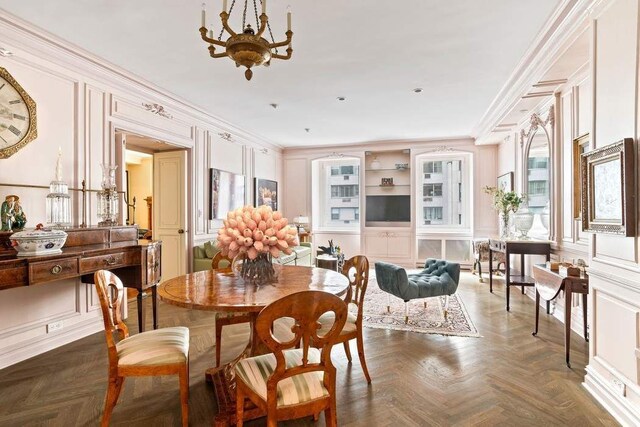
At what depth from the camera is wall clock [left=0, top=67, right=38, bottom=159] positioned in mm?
2719

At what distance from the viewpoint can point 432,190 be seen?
24.5ft

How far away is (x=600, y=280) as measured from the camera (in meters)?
2.24

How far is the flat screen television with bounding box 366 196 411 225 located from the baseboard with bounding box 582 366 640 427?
5.28 meters

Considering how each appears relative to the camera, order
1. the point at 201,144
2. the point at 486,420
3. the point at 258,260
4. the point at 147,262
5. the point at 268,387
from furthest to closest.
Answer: the point at 201,144 < the point at 147,262 < the point at 258,260 < the point at 486,420 < the point at 268,387

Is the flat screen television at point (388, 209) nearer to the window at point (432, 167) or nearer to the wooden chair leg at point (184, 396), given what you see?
the window at point (432, 167)

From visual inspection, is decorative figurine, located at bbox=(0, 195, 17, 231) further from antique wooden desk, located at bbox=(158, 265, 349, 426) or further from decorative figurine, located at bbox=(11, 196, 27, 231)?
antique wooden desk, located at bbox=(158, 265, 349, 426)

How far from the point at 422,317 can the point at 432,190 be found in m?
4.22

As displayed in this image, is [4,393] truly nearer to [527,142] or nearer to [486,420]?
[486,420]

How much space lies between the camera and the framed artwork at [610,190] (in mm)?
1938

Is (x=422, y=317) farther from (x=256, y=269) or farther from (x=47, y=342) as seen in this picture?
(x=47, y=342)

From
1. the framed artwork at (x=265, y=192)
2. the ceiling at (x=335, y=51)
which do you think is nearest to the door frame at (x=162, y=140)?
the ceiling at (x=335, y=51)

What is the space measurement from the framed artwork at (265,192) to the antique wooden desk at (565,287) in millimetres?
5153

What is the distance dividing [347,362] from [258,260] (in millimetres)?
1266

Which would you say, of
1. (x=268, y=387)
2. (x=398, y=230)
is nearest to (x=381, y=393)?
(x=268, y=387)
